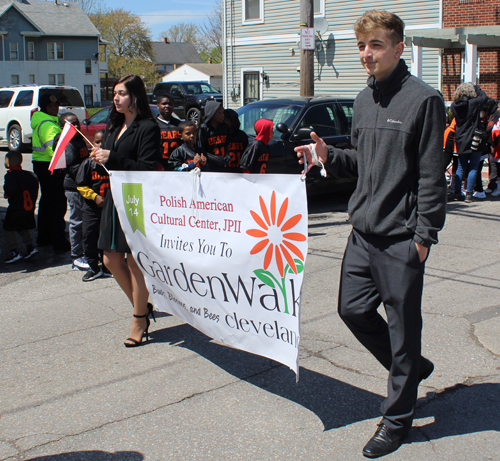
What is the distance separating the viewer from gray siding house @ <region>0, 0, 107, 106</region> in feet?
176

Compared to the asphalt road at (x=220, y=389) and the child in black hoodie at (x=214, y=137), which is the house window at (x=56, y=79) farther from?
the asphalt road at (x=220, y=389)

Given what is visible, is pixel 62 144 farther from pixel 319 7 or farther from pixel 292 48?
pixel 292 48

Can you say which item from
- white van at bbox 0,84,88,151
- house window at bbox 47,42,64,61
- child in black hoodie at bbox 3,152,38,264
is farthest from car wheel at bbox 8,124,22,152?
house window at bbox 47,42,64,61

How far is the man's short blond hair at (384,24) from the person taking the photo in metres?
2.79

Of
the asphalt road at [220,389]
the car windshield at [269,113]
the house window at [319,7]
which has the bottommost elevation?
the asphalt road at [220,389]

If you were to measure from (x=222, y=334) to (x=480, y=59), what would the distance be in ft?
53.1

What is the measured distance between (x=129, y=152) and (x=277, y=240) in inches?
63.5

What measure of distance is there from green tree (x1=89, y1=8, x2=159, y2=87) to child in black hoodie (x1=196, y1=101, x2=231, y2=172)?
2864 inches

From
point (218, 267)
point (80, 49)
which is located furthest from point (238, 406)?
point (80, 49)

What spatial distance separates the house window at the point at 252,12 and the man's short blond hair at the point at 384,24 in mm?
21563

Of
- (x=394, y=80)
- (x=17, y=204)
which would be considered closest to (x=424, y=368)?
(x=394, y=80)

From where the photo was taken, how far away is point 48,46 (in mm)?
56500

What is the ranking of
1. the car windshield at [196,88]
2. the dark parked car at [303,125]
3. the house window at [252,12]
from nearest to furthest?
the dark parked car at [303,125]
the house window at [252,12]
the car windshield at [196,88]

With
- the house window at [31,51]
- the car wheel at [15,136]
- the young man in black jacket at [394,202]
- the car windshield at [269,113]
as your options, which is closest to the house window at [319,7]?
the car wheel at [15,136]
